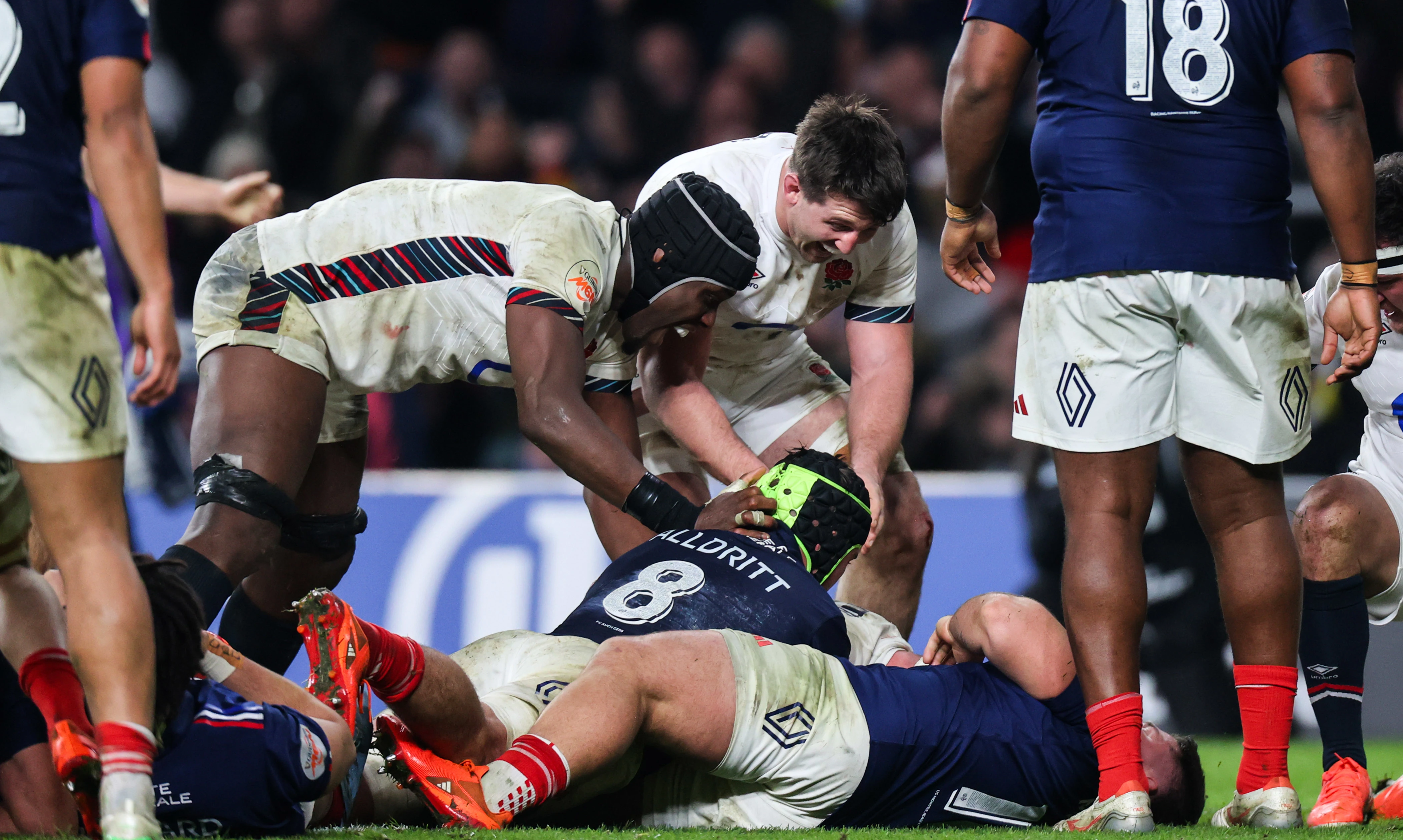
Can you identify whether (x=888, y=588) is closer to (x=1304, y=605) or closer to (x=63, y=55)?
(x=1304, y=605)

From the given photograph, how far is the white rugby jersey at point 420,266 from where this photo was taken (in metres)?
3.85

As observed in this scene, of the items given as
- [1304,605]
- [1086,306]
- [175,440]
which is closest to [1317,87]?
[1086,306]

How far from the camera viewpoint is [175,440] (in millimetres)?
6730

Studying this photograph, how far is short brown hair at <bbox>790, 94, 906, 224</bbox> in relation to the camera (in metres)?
3.90

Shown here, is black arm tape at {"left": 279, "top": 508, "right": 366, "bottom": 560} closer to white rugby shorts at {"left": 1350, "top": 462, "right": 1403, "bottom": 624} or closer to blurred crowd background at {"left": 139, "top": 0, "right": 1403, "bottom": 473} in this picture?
white rugby shorts at {"left": 1350, "top": 462, "right": 1403, "bottom": 624}

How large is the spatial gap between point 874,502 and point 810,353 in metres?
0.98

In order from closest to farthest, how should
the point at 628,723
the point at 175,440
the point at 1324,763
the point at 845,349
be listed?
1. the point at 628,723
2. the point at 1324,763
3. the point at 175,440
4. the point at 845,349

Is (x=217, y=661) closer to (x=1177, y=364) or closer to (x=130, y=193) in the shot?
(x=130, y=193)

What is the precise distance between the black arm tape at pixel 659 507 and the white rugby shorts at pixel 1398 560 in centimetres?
172

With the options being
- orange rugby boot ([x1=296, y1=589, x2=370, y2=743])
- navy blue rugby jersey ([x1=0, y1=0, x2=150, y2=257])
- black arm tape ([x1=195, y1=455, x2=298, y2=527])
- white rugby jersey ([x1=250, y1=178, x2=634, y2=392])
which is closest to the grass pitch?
orange rugby boot ([x1=296, y1=589, x2=370, y2=743])

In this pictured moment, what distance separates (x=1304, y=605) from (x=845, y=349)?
4107mm

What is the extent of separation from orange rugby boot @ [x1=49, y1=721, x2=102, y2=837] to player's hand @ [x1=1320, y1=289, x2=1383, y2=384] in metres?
2.59

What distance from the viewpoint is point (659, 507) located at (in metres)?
3.64

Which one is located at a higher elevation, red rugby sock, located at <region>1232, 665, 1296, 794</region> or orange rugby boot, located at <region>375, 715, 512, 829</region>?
orange rugby boot, located at <region>375, 715, 512, 829</region>
